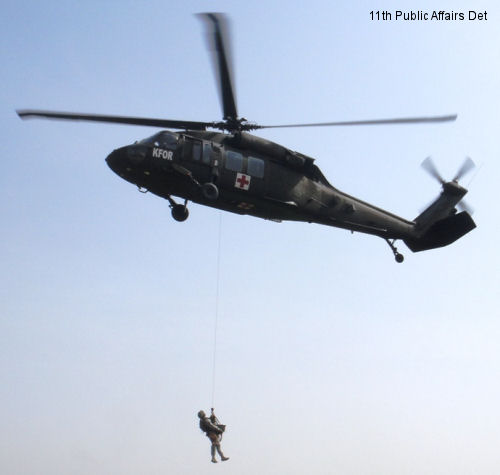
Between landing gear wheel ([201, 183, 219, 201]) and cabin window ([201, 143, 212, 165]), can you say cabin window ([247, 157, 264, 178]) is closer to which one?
cabin window ([201, 143, 212, 165])

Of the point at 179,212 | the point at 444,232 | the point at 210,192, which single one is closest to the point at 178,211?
the point at 179,212

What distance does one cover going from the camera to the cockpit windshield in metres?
22.0

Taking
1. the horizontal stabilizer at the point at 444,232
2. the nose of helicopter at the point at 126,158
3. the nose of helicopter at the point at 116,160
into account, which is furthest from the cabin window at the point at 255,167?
the horizontal stabilizer at the point at 444,232

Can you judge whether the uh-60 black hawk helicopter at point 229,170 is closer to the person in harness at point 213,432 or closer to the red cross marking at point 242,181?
the red cross marking at point 242,181

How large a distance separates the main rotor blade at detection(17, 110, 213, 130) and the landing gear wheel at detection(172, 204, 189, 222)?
246cm

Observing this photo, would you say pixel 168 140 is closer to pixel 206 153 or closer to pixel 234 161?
pixel 206 153

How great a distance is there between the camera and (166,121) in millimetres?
22172

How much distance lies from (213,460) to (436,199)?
43.5 ft

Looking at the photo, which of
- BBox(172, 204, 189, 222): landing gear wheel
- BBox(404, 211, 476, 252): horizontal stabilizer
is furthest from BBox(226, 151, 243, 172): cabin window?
BBox(404, 211, 476, 252): horizontal stabilizer

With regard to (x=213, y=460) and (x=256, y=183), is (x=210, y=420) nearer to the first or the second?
(x=213, y=460)

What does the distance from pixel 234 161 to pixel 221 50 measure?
3862 mm

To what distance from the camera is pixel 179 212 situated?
74.3ft

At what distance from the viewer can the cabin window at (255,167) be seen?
22906 mm

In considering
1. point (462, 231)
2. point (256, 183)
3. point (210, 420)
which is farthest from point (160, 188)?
point (462, 231)
